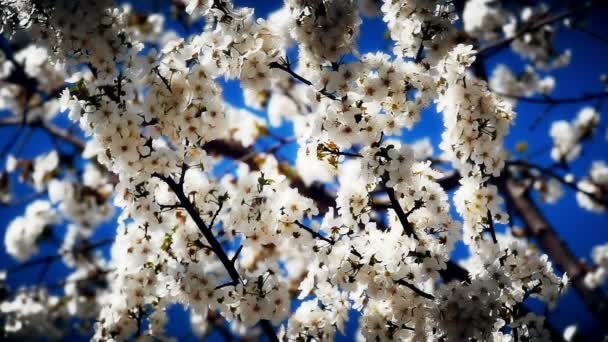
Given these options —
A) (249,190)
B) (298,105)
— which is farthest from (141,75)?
(298,105)

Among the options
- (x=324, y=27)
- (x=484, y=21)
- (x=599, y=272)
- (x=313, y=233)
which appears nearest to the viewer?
(x=324, y=27)

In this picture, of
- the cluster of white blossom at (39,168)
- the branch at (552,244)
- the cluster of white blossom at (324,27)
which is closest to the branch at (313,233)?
the cluster of white blossom at (324,27)

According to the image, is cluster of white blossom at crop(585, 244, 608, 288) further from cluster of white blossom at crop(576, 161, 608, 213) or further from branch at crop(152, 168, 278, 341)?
branch at crop(152, 168, 278, 341)

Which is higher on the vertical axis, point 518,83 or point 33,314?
point 518,83

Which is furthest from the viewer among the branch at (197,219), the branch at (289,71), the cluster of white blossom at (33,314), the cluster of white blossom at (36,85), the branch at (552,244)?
the cluster of white blossom at (33,314)

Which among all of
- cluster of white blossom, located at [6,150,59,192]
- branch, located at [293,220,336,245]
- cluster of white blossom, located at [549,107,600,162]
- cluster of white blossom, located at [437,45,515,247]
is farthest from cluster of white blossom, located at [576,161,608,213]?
cluster of white blossom, located at [6,150,59,192]

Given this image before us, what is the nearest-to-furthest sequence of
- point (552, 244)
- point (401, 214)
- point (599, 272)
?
point (401, 214) < point (552, 244) < point (599, 272)

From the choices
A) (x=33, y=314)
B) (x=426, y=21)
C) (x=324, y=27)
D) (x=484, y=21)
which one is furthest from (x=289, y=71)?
(x=33, y=314)

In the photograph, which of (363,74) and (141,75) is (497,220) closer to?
(363,74)

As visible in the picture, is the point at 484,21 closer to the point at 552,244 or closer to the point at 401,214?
the point at 552,244

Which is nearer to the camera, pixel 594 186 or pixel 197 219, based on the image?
pixel 197 219

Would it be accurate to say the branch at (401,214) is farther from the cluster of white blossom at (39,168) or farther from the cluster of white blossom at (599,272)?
the cluster of white blossom at (599,272)
